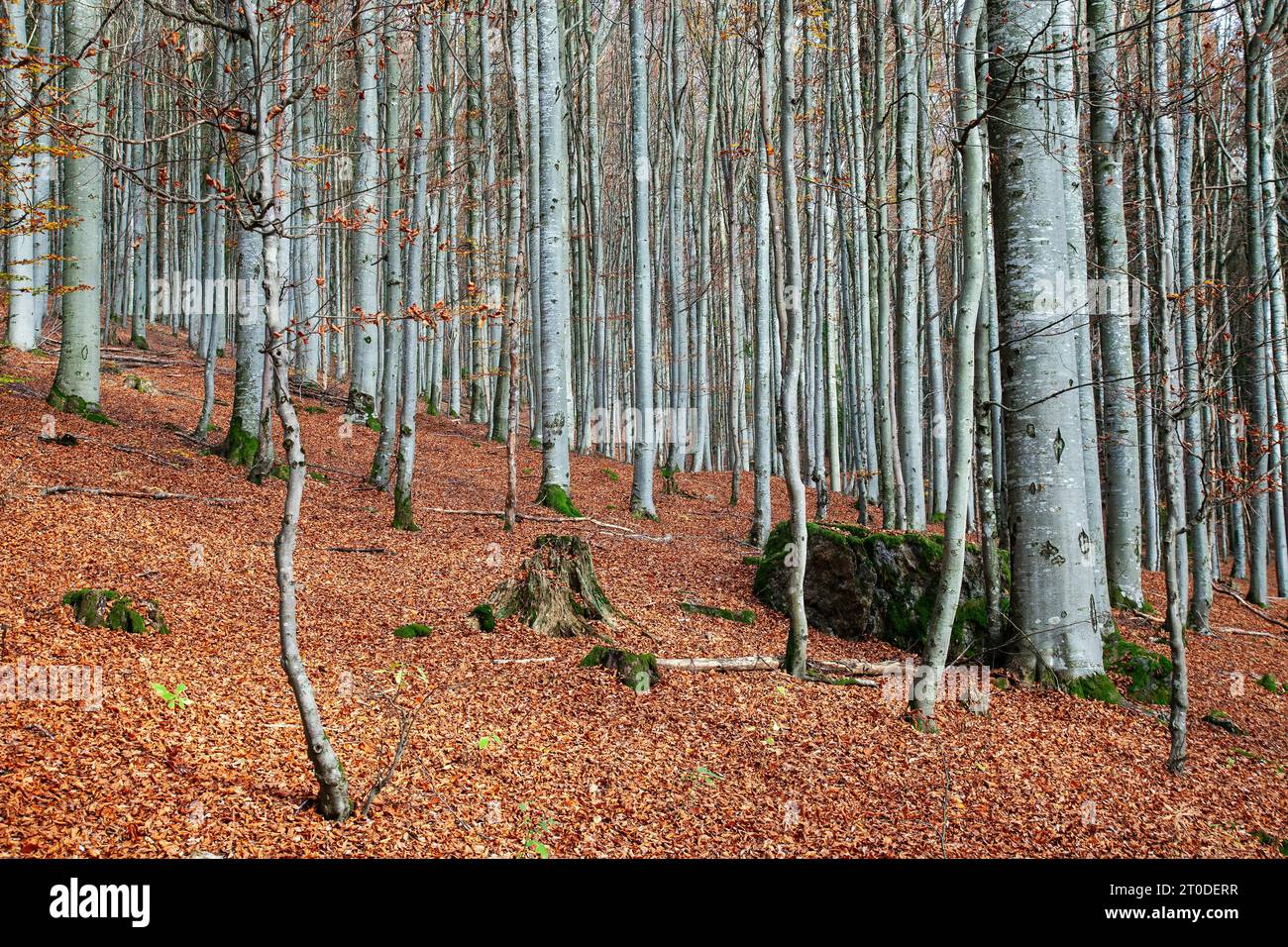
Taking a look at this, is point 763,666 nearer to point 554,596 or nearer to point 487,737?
point 554,596

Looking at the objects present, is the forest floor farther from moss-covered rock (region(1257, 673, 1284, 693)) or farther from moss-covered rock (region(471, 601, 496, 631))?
moss-covered rock (region(1257, 673, 1284, 693))

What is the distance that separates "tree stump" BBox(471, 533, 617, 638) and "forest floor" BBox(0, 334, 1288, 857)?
187mm

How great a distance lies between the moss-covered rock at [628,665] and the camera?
19.4ft

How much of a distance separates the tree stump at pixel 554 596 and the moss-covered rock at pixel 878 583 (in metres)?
2.16

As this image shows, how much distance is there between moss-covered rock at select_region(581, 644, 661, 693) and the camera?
5.92m

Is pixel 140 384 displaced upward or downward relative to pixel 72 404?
upward

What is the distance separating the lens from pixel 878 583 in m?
8.63

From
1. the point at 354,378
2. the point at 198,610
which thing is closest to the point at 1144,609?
the point at 198,610

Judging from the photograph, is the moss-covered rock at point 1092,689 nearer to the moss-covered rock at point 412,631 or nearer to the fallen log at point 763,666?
the fallen log at point 763,666

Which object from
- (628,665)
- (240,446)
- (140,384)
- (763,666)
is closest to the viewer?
(628,665)

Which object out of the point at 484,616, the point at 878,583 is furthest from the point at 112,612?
the point at 878,583

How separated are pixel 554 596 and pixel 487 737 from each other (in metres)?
2.36

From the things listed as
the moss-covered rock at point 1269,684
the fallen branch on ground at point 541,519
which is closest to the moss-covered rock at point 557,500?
the fallen branch on ground at point 541,519

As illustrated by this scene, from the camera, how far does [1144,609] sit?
31.9 feet
